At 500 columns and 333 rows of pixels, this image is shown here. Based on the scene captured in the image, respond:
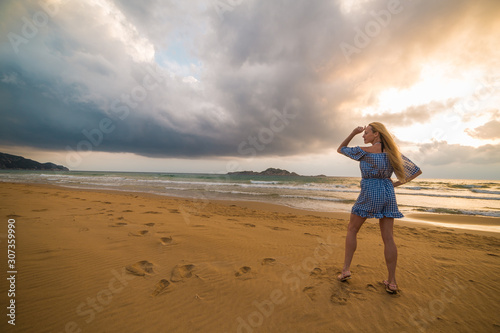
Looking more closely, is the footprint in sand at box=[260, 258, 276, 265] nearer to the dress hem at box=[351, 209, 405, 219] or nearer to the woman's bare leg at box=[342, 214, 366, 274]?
the woman's bare leg at box=[342, 214, 366, 274]

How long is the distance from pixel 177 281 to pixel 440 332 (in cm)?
319

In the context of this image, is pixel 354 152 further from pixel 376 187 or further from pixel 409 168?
pixel 409 168

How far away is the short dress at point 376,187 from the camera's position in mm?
2596

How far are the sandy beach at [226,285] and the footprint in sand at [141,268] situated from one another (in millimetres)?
16

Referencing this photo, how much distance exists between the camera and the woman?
2607 mm

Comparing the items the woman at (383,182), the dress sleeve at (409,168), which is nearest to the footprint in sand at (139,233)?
the woman at (383,182)

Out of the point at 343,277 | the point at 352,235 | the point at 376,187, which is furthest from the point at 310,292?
the point at 376,187

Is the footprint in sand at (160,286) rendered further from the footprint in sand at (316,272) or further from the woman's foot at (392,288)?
the woman's foot at (392,288)

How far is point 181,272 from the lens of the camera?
9.84 ft

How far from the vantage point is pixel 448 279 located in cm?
316

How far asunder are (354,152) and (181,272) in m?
3.26

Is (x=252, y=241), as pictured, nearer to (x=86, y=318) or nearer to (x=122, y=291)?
(x=122, y=291)

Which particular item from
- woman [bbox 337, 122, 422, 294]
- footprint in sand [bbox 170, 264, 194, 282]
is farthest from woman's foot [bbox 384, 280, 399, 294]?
footprint in sand [bbox 170, 264, 194, 282]

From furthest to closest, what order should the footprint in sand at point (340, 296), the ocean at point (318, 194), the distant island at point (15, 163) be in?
the distant island at point (15, 163) < the ocean at point (318, 194) < the footprint in sand at point (340, 296)
